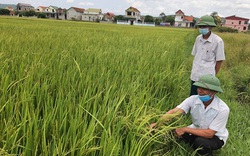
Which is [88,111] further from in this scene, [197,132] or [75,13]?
[75,13]

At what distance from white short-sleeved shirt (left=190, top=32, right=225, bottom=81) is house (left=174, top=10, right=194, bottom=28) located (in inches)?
2530

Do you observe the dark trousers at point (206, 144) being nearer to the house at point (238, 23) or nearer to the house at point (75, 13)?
the house at point (75, 13)

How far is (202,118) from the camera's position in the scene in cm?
209

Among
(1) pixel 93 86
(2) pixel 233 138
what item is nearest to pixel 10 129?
(1) pixel 93 86

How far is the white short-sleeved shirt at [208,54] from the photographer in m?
2.92

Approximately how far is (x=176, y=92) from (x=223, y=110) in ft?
2.84

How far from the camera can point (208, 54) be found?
2977 mm

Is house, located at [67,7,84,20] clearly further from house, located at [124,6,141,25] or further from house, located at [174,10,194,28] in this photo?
house, located at [174,10,194,28]

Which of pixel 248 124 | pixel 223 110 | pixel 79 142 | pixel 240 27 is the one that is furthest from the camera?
pixel 240 27

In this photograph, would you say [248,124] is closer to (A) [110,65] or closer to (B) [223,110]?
(B) [223,110]

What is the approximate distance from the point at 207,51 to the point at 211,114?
118 centimetres

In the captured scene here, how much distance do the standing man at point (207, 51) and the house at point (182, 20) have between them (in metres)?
64.3

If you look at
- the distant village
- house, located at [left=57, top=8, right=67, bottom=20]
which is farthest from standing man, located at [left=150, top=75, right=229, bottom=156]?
house, located at [left=57, top=8, right=67, bottom=20]

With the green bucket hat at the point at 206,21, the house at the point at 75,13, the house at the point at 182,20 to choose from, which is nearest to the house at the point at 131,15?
the house at the point at 182,20
